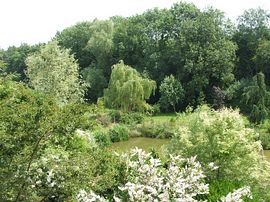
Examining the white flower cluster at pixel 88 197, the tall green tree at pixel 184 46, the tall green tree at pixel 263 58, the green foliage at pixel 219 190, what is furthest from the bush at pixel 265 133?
the white flower cluster at pixel 88 197

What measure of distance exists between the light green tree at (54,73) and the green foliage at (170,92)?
39.9 feet

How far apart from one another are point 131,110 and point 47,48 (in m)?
9.56

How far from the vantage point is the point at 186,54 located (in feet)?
133

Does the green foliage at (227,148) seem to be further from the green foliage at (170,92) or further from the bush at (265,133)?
the green foliage at (170,92)

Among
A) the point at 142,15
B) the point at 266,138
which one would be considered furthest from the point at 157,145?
the point at 142,15

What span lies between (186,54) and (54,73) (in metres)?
16.8

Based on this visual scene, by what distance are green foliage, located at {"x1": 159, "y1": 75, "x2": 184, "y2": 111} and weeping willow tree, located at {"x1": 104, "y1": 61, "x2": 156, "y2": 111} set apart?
3911 mm

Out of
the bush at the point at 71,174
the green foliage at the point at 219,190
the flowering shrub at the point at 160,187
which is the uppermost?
the flowering shrub at the point at 160,187

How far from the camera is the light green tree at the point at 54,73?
27.0 meters

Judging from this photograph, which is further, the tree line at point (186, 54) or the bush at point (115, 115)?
the tree line at point (186, 54)

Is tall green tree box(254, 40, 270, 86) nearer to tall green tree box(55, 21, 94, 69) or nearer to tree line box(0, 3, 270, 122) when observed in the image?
tree line box(0, 3, 270, 122)

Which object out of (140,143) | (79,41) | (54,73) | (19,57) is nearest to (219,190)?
(140,143)

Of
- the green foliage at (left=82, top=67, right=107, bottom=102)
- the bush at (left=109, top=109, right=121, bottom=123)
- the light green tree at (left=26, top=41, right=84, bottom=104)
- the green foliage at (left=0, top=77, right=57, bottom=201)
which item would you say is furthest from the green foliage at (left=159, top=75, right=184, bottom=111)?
the green foliage at (left=0, top=77, right=57, bottom=201)

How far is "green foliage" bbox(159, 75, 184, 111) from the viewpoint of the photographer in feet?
128
